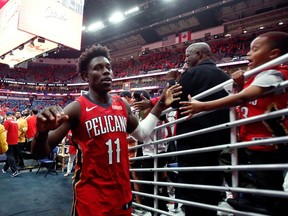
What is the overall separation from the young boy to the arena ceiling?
16481 mm

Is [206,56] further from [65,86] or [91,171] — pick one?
[65,86]

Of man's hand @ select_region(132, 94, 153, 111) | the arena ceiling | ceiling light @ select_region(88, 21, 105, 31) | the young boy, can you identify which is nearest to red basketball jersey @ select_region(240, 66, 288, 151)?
the young boy

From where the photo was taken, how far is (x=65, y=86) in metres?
31.3

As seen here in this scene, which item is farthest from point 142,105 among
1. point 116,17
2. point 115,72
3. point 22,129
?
point 115,72

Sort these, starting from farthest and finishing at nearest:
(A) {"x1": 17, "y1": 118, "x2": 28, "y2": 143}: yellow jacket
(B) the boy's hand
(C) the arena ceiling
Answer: (C) the arena ceiling, (A) {"x1": 17, "y1": 118, "x2": 28, "y2": 143}: yellow jacket, (B) the boy's hand

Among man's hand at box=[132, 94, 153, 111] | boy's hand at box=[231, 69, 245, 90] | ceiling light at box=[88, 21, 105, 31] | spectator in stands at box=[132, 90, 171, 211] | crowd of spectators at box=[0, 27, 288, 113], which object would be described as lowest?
spectator in stands at box=[132, 90, 171, 211]

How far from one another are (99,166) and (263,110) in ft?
3.78

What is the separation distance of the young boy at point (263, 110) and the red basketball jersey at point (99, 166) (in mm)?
614

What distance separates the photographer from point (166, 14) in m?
19.7

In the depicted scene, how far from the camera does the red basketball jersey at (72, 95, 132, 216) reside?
154 centimetres

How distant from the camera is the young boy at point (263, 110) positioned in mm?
1296

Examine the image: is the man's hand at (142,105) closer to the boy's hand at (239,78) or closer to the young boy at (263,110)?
the young boy at (263,110)

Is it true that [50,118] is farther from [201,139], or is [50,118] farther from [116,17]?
[116,17]

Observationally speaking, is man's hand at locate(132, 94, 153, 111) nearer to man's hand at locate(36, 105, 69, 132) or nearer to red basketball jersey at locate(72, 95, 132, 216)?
red basketball jersey at locate(72, 95, 132, 216)
